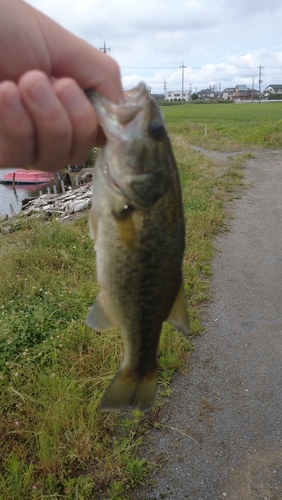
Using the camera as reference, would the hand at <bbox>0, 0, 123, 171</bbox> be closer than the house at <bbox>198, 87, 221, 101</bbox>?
Yes

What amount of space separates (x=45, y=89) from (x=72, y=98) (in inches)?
4.9

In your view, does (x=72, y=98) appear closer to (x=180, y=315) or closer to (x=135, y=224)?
(x=135, y=224)

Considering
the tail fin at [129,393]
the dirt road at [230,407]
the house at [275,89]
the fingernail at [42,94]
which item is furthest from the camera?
the house at [275,89]

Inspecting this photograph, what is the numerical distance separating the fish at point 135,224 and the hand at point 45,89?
0.26ft

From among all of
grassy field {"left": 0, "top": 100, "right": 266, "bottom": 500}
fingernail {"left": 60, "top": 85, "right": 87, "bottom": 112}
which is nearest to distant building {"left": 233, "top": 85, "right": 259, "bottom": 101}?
grassy field {"left": 0, "top": 100, "right": 266, "bottom": 500}

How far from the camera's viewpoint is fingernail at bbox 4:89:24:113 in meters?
1.30

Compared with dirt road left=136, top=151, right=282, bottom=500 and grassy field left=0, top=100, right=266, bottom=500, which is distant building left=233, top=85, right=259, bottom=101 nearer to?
dirt road left=136, top=151, right=282, bottom=500

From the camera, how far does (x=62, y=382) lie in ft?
13.4

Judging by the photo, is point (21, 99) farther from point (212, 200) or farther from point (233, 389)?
point (212, 200)

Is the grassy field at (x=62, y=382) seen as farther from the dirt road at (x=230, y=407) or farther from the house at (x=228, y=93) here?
the house at (x=228, y=93)

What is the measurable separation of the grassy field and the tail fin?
2088 mm

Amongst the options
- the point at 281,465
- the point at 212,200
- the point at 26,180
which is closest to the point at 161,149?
the point at 281,465

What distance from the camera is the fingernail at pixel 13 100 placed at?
1305mm

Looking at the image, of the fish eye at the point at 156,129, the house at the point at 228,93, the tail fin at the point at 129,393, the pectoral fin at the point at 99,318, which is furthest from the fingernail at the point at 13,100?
the house at the point at 228,93
